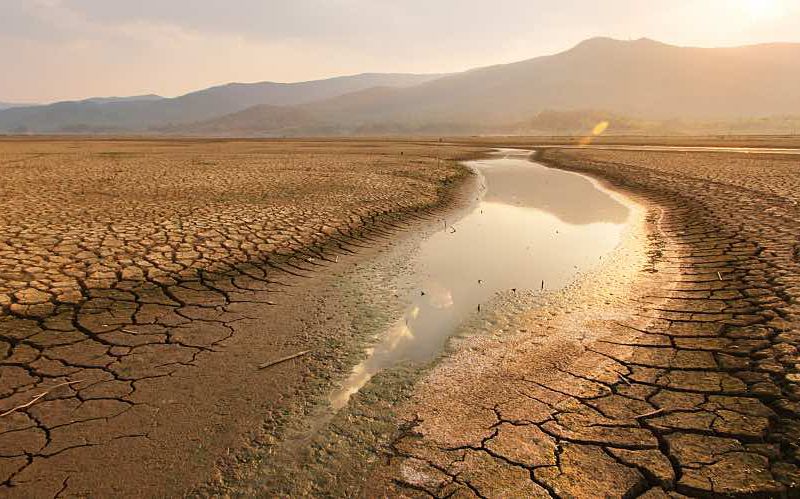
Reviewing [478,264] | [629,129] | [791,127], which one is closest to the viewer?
[478,264]

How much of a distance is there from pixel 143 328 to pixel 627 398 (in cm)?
402

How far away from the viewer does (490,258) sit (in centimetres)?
621

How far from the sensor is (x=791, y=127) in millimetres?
70312

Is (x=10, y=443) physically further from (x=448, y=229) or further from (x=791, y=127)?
(x=791, y=127)

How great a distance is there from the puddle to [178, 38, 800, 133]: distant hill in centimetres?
10027

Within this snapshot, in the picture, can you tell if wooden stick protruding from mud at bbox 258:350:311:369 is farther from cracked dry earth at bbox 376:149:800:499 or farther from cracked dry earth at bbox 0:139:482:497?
cracked dry earth at bbox 376:149:800:499

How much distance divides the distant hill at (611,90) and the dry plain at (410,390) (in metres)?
106

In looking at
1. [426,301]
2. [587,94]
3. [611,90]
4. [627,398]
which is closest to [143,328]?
[426,301]

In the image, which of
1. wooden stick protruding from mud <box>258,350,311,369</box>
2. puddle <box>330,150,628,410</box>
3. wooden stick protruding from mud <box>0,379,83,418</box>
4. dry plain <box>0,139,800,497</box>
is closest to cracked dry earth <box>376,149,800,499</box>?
dry plain <box>0,139,800,497</box>

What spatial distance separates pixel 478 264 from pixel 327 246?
2.41 m

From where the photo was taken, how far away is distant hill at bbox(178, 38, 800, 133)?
11756cm

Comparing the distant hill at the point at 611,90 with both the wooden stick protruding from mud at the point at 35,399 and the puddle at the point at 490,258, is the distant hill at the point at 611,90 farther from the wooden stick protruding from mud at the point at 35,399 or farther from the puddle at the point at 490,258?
the wooden stick protruding from mud at the point at 35,399

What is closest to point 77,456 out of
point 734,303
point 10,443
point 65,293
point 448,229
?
point 10,443

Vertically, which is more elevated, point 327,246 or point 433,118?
point 433,118
